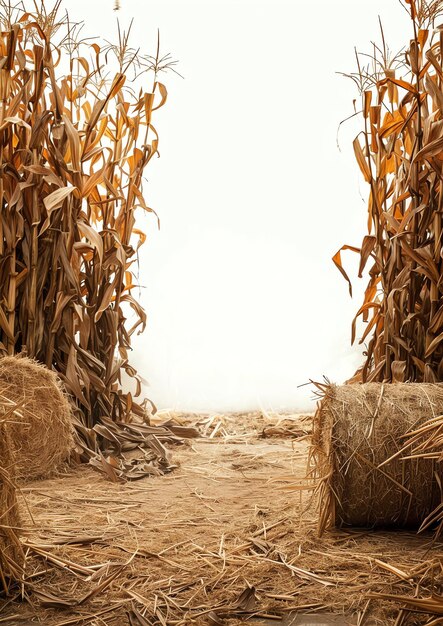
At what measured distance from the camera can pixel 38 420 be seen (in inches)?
113

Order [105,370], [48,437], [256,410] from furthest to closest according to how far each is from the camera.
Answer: [256,410], [105,370], [48,437]

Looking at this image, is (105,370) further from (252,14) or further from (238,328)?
(252,14)

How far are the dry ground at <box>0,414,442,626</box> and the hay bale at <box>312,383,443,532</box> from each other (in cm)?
7

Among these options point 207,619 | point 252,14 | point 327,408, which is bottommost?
point 207,619

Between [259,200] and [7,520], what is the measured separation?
3204 mm

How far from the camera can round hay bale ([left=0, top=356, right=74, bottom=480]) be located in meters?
2.81

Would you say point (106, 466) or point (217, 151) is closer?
point (106, 466)

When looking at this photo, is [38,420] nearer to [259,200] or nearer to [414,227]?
[414,227]

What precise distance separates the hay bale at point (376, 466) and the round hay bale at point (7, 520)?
2.73 ft

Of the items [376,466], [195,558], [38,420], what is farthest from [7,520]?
[38,420]

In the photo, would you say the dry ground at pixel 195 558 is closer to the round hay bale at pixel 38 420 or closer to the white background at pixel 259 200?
the round hay bale at pixel 38 420

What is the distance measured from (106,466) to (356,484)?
1.17 metres

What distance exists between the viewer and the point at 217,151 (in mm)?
4727

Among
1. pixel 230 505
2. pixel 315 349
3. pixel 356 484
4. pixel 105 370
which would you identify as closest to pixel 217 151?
pixel 315 349
